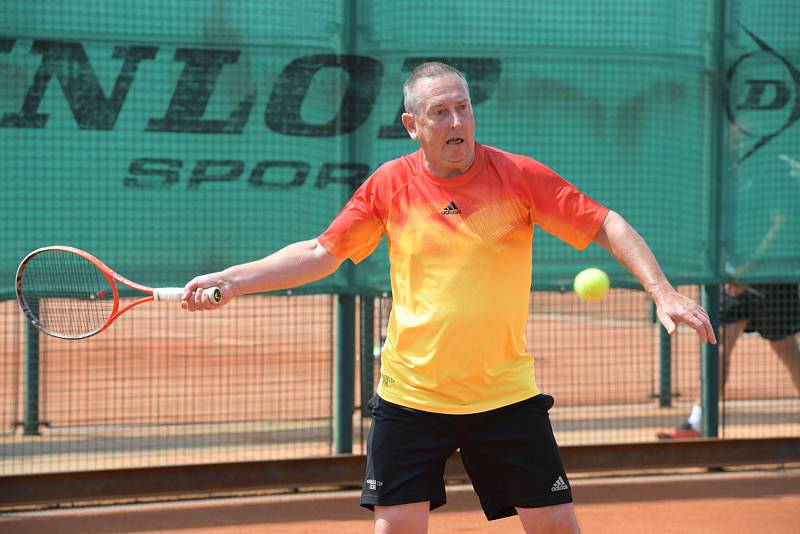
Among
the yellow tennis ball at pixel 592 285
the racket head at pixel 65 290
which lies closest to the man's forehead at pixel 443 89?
the yellow tennis ball at pixel 592 285

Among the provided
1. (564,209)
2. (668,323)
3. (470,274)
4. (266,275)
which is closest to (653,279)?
(668,323)

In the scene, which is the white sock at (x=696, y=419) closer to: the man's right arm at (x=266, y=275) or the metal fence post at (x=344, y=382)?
the metal fence post at (x=344, y=382)

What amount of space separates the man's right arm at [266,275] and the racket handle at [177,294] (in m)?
0.01

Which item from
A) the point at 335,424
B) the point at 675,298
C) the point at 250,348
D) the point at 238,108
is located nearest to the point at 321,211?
the point at 238,108

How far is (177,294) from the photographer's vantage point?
3.36 metres

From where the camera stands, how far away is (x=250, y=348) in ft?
42.2

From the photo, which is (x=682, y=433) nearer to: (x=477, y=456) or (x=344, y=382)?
(x=344, y=382)

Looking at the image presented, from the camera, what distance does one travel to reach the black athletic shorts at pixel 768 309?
6.85 metres

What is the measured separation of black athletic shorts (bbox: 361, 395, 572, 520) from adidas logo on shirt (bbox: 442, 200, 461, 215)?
606mm

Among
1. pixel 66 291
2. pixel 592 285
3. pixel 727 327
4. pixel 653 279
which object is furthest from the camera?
pixel 727 327

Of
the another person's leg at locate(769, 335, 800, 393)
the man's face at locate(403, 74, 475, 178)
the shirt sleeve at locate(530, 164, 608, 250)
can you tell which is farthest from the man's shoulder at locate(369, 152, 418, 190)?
the another person's leg at locate(769, 335, 800, 393)

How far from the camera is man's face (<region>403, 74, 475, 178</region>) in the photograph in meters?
3.25

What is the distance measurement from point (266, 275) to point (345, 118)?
8.82 feet

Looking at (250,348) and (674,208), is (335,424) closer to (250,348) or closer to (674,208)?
(674,208)
